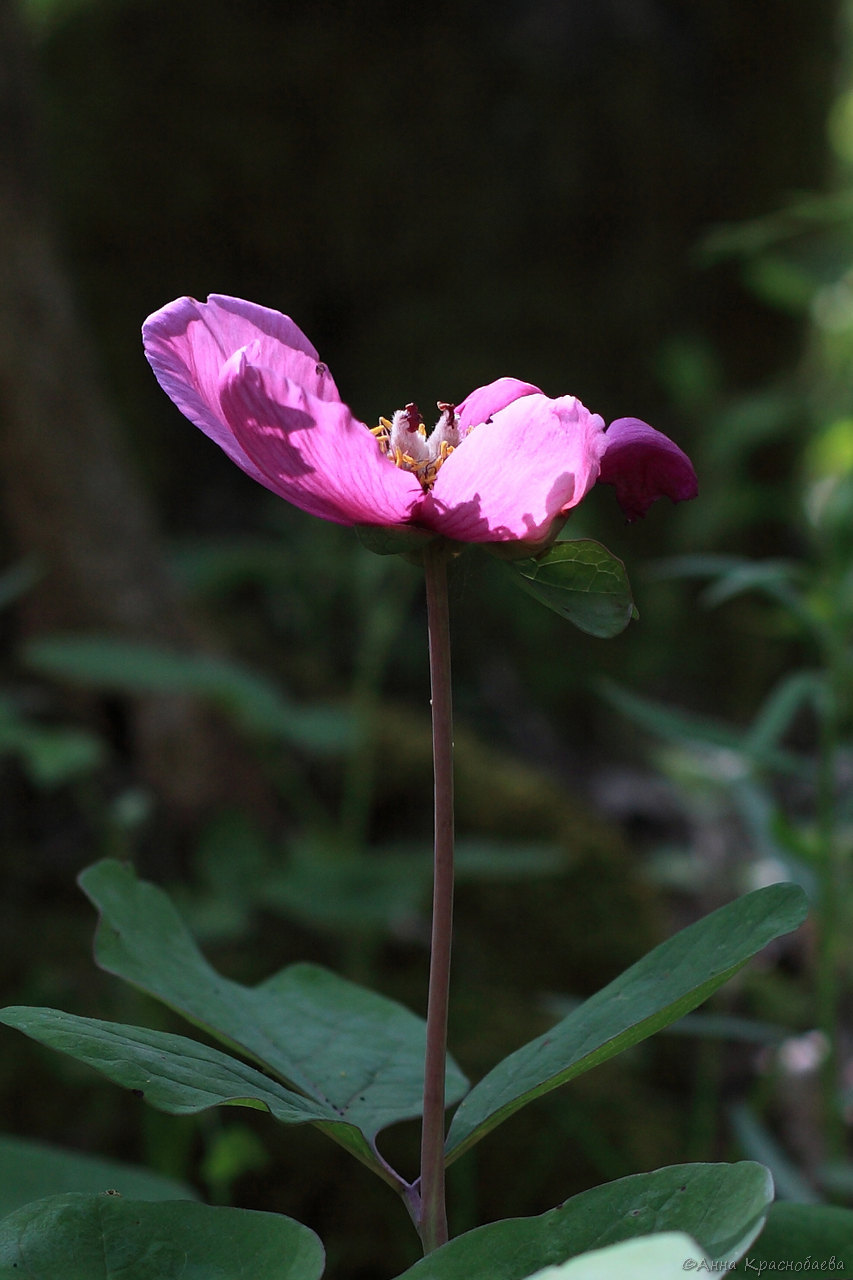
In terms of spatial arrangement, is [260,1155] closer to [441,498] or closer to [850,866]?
[441,498]

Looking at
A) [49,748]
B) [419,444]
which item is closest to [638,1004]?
[419,444]

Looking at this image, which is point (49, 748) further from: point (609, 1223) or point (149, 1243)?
point (609, 1223)

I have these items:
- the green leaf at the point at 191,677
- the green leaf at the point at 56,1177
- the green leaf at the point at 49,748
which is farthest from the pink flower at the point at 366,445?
the green leaf at the point at 191,677

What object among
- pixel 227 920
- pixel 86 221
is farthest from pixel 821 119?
pixel 227 920

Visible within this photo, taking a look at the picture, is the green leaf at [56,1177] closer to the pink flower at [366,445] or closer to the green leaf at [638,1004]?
the green leaf at [638,1004]

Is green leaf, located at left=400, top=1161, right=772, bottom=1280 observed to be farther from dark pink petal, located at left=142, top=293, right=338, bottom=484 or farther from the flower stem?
dark pink petal, located at left=142, top=293, right=338, bottom=484

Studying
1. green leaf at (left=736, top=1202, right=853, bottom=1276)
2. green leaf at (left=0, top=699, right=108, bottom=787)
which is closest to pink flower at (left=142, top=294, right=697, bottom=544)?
green leaf at (left=736, top=1202, right=853, bottom=1276)
